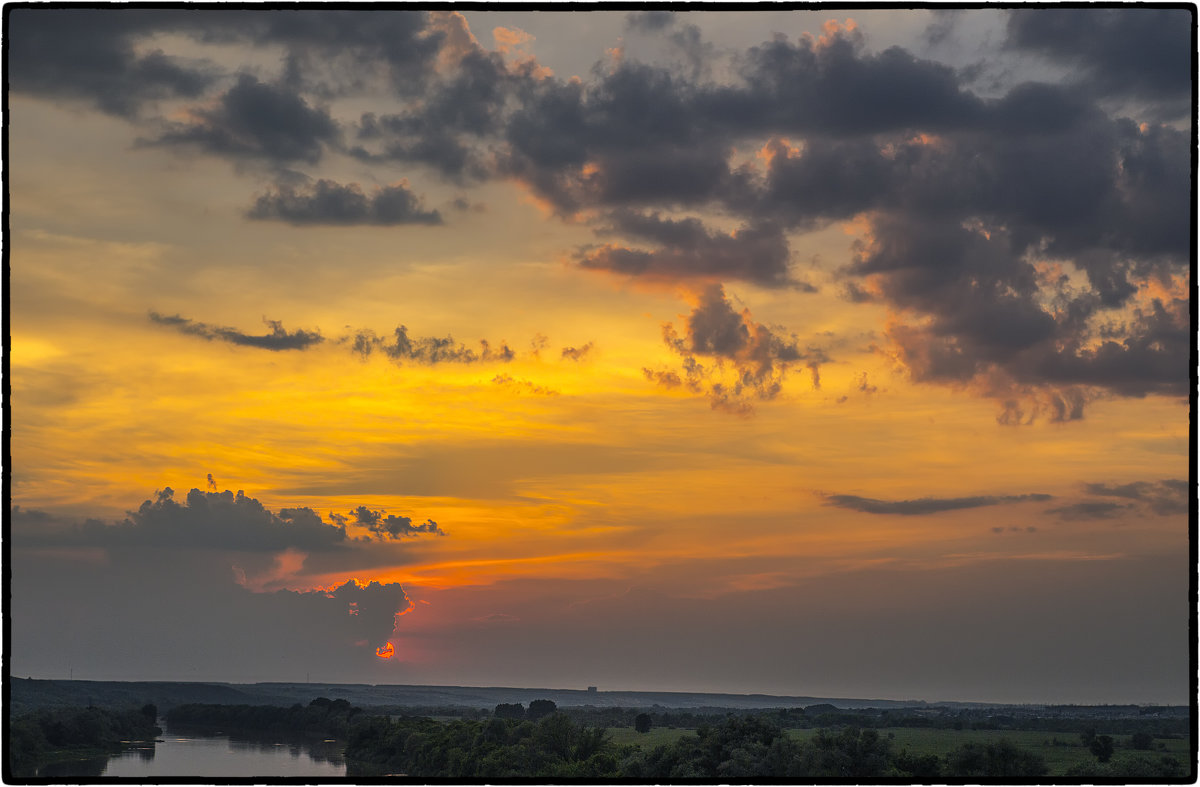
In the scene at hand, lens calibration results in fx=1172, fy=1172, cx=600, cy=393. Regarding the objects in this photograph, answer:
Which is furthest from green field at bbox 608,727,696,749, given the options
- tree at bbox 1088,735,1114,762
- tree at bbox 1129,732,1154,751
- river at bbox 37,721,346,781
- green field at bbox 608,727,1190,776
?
tree at bbox 1129,732,1154,751

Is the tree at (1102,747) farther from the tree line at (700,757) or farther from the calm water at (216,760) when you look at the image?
the calm water at (216,760)

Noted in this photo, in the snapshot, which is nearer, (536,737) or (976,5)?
(976,5)

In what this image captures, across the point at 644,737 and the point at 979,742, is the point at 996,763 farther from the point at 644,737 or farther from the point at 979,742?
the point at 644,737

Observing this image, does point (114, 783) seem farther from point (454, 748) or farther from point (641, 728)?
point (641, 728)

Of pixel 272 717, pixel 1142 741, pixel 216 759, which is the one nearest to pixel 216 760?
pixel 216 759

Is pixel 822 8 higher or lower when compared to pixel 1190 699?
higher

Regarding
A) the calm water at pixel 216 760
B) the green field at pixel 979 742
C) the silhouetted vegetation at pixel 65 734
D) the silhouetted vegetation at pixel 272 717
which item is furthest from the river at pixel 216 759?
the green field at pixel 979 742

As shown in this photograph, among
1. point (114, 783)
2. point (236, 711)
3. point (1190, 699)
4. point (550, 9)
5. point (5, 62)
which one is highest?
point (550, 9)

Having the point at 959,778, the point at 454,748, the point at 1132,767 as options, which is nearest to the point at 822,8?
the point at 959,778
